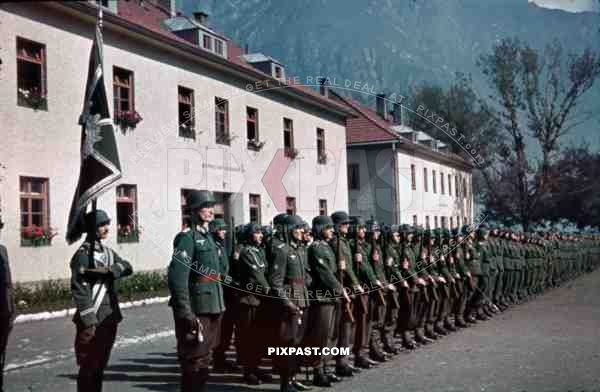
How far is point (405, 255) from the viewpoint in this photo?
11227mm

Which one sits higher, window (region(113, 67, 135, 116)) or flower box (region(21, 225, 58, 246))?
window (region(113, 67, 135, 116))

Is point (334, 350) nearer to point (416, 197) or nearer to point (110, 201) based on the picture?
point (110, 201)

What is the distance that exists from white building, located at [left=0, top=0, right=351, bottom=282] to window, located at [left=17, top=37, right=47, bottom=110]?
0.03 metres

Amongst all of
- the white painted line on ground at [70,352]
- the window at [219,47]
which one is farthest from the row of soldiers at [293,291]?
the window at [219,47]

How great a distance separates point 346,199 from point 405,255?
2142cm

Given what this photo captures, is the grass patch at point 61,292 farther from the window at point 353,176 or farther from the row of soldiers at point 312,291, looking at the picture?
the window at point 353,176

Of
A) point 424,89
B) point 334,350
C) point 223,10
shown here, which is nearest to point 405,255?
point 334,350

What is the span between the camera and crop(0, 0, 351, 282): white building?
608 inches

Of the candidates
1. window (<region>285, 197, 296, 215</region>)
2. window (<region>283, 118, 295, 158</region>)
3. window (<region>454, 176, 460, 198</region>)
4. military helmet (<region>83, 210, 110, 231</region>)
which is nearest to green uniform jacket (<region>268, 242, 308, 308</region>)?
military helmet (<region>83, 210, 110, 231</region>)

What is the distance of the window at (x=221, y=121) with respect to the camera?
21.7m

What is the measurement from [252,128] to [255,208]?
2.72m

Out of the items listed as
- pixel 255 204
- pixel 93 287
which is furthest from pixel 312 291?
pixel 255 204

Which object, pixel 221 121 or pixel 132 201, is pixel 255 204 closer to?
pixel 221 121

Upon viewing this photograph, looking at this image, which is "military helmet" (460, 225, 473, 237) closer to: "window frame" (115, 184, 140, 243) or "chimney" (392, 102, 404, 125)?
"window frame" (115, 184, 140, 243)
